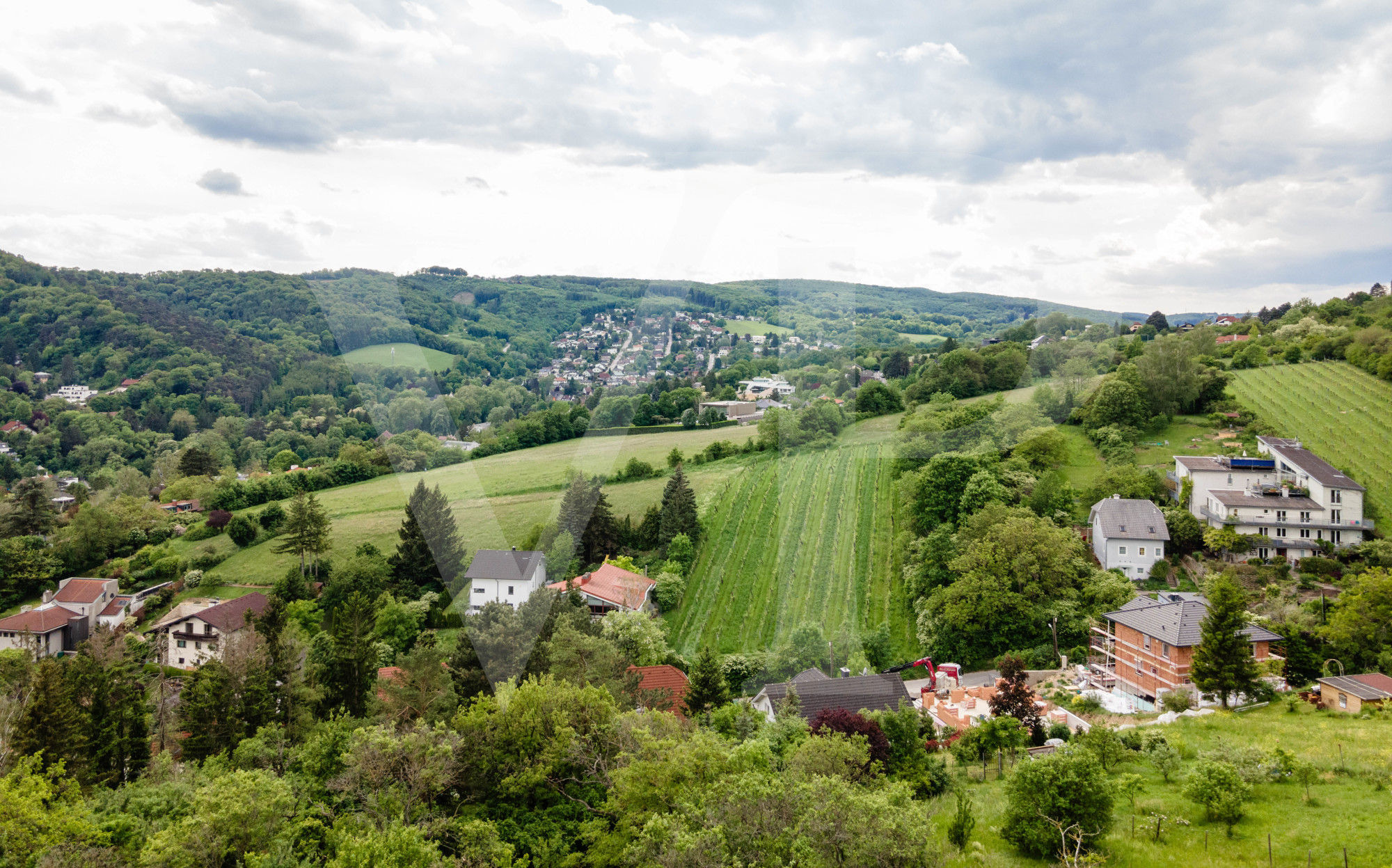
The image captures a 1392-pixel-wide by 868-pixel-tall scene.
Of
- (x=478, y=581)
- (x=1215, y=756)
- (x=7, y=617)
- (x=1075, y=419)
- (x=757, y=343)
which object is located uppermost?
(x=757, y=343)

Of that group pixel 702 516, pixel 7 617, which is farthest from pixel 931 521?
pixel 7 617

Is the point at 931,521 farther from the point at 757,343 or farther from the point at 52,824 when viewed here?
the point at 52,824

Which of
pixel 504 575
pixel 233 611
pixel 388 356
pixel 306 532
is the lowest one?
pixel 233 611

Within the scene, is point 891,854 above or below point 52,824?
above

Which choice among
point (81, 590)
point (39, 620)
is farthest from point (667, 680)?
point (81, 590)

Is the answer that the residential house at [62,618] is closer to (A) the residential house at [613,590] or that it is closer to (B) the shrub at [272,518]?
(B) the shrub at [272,518]

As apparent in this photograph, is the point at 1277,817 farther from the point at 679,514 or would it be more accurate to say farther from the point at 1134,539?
A: the point at 679,514

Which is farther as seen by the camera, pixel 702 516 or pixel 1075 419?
pixel 1075 419
